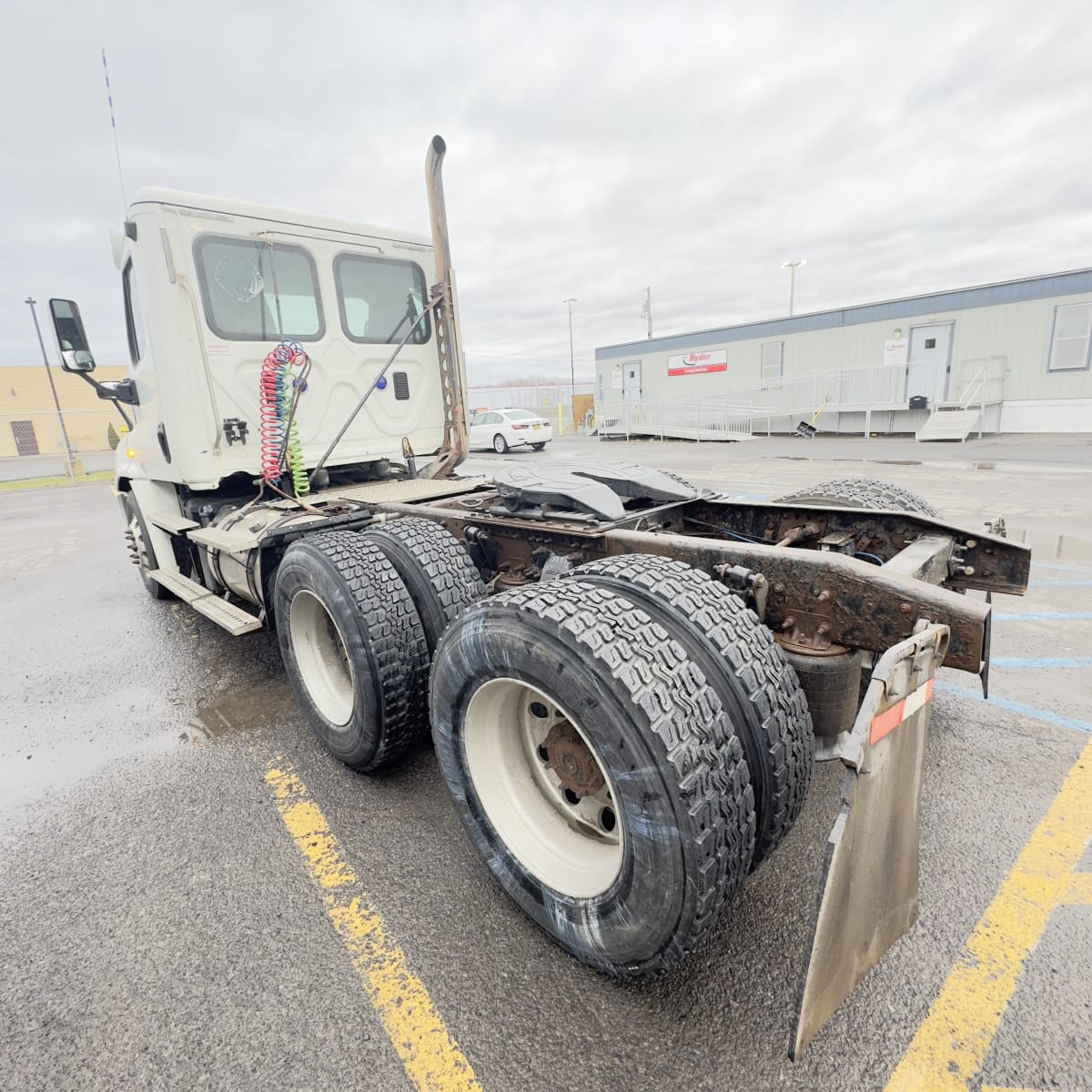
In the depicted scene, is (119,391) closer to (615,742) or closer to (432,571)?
(432,571)

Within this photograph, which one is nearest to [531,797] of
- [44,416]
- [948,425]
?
[948,425]

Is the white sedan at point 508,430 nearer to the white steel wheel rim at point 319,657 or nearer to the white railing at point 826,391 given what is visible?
the white railing at point 826,391

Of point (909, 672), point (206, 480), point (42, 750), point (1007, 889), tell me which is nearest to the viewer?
point (909, 672)

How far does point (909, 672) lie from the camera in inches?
61.3

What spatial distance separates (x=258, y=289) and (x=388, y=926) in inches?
163

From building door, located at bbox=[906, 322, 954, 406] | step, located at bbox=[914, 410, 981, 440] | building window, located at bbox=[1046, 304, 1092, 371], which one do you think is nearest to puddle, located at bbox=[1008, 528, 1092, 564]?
step, located at bbox=[914, 410, 981, 440]

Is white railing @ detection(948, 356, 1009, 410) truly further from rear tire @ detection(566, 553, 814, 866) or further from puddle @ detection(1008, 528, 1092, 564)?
rear tire @ detection(566, 553, 814, 866)

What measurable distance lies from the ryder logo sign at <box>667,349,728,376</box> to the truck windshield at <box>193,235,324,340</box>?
2623cm

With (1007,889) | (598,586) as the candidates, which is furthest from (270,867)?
(1007,889)

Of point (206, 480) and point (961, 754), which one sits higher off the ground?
point (206, 480)

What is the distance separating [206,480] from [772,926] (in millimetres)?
Answer: 4218

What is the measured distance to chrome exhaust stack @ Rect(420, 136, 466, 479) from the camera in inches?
177

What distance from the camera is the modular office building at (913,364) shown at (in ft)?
65.7

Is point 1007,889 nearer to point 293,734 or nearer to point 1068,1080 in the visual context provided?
point 1068,1080
